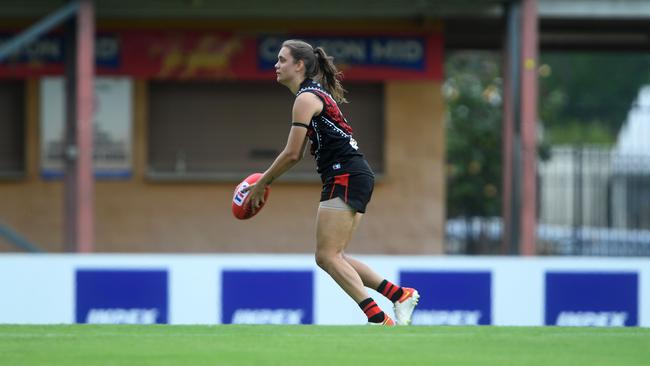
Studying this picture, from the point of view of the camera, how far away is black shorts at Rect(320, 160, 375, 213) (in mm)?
8484

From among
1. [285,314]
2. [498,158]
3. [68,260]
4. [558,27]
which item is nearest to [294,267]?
[285,314]

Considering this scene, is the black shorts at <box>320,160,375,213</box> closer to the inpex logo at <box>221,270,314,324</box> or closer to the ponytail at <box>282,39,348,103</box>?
the ponytail at <box>282,39,348,103</box>

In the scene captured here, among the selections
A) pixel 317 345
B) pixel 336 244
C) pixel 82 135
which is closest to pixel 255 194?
pixel 336 244

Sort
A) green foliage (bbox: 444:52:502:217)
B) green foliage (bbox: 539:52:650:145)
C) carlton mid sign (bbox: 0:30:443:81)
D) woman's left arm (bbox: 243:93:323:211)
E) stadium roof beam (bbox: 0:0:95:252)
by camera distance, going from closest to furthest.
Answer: woman's left arm (bbox: 243:93:323:211) → stadium roof beam (bbox: 0:0:95:252) → carlton mid sign (bbox: 0:30:443:81) → green foliage (bbox: 444:52:502:217) → green foliage (bbox: 539:52:650:145)

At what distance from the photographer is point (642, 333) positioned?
8617 mm

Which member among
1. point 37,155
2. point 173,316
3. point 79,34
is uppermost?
point 79,34

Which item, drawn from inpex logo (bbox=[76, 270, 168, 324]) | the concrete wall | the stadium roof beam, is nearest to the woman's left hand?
inpex logo (bbox=[76, 270, 168, 324])

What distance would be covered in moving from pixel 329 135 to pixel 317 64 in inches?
21.2

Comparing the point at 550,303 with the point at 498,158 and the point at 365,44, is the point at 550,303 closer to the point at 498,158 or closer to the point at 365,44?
the point at 365,44

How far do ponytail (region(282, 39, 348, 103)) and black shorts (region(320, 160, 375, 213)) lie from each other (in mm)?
524

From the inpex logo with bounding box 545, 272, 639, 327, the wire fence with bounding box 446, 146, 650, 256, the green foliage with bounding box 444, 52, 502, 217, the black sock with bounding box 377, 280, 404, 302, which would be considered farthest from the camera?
the green foliage with bounding box 444, 52, 502, 217

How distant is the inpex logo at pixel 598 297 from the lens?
13344 mm

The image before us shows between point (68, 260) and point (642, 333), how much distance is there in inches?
258

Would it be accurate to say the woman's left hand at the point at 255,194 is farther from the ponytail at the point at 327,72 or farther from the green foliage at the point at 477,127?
the green foliage at the point at 477,127
